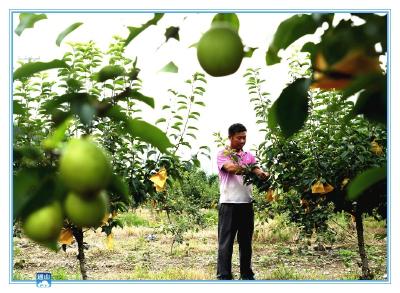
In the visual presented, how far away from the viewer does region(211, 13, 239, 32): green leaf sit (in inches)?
26.9

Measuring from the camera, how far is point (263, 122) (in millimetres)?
3318

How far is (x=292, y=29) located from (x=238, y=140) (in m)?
2.35

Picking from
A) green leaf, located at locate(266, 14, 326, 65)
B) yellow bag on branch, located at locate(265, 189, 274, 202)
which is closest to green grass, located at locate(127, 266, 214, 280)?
yellow bag on branch, located at locate(265, 189, 274, 202)

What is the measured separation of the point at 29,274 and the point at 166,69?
353 cm

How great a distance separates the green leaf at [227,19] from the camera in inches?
26.9

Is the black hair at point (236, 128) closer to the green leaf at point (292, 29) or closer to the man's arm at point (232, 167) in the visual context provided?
the man's arm at point (232, 167)

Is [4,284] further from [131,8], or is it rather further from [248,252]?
[248,252]

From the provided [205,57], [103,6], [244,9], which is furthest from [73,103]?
[103,6]

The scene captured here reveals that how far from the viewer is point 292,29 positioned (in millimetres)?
751

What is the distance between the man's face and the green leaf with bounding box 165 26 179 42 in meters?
2.47

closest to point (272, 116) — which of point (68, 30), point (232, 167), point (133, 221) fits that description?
point (68, 30)

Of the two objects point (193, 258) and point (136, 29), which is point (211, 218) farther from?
point (136, 29)

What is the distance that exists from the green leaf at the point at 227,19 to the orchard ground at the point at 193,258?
2.79 meters

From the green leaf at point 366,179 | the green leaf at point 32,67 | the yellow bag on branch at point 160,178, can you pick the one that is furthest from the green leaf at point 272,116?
the yellow bag on branch at point 160,178
